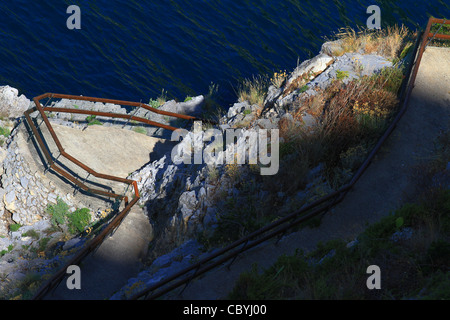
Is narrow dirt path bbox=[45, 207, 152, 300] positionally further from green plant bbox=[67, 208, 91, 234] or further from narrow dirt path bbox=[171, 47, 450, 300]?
narrow dirt path bbox=[171, 47, 450, 300]

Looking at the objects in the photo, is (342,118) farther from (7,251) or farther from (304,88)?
(7,251)

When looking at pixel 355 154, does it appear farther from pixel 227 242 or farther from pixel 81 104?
pixel 81 104

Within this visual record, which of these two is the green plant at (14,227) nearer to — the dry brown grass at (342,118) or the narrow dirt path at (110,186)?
the narrow dirt path at (110,186)

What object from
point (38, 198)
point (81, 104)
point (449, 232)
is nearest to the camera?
point (449, 232)

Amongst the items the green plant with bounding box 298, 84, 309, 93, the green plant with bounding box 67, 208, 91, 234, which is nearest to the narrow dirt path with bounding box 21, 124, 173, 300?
the green plant with bounding box 67, 208, 91, 234

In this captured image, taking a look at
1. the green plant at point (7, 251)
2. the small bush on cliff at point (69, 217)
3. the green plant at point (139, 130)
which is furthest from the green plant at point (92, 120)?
the green plant at point (7, 251)

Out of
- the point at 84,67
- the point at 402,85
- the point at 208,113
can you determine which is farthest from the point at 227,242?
the point at 84,67
